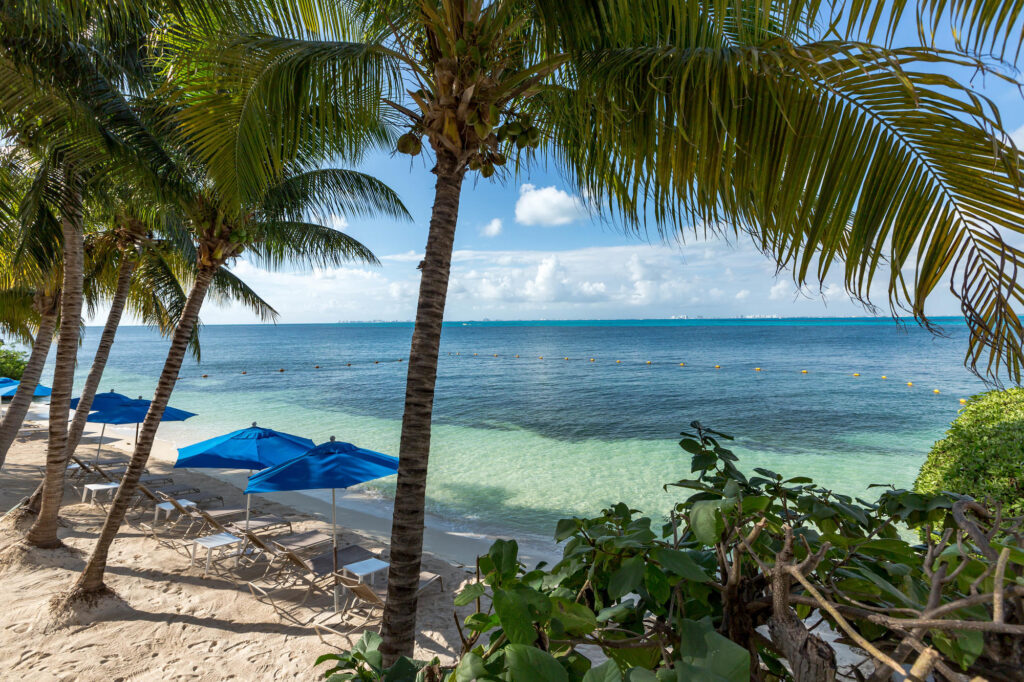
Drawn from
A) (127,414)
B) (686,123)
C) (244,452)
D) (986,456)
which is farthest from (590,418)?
(686,123)

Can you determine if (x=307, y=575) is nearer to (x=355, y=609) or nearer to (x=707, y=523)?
(x=355, y=609)

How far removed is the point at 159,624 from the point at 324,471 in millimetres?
2219

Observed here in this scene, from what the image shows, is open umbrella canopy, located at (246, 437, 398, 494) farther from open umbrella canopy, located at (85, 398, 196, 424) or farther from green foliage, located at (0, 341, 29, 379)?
green foliage, located at (0, 341, 29, 379)

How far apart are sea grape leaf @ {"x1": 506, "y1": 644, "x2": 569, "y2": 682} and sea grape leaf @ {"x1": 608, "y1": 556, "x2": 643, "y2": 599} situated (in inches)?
8.7

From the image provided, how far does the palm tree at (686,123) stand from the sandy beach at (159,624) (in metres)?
3.33

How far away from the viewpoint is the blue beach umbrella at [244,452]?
7.99 metres

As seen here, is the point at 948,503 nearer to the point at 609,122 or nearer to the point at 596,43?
the point at 609,122

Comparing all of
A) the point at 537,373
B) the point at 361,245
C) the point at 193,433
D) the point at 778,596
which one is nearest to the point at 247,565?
the point at 361,245

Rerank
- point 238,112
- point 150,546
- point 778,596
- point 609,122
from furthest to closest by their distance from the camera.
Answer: point 150,546
point 238,112
point 609,122
point 778,596

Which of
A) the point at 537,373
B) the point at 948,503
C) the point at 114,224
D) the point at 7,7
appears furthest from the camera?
the point at 537,373

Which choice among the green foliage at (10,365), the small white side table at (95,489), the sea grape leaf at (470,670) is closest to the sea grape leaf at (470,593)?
the sea grape leaf at (470,670)

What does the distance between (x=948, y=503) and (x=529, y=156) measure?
3.25m

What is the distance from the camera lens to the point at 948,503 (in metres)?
1.16

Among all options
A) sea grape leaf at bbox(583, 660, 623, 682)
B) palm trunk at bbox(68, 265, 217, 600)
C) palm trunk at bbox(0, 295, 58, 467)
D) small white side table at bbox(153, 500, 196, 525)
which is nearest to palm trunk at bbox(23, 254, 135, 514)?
palm trunk at bbox(0, 295, 58, 467)
